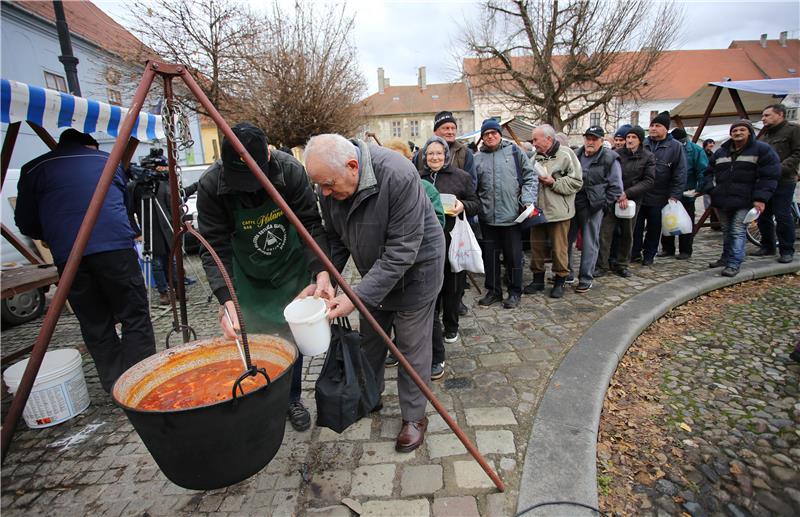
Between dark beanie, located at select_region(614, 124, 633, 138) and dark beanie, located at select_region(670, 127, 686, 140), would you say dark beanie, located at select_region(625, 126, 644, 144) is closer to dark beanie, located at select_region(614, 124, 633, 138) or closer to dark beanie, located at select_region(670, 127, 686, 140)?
dark beanie, located at select_region(614, 124, 633, 138)

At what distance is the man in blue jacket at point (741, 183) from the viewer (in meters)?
5.14

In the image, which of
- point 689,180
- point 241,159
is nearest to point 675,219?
point 689,180

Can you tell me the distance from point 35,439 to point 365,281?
281 centimetres

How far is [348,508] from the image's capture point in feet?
6.90

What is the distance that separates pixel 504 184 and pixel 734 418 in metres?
2.83

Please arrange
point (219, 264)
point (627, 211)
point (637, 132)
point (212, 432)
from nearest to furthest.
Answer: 1. point (212, 432)
2. point (219, 264)
3. point (627, 211)
4. point (637, 132)

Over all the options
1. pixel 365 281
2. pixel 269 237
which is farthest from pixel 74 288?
pixel 365 281

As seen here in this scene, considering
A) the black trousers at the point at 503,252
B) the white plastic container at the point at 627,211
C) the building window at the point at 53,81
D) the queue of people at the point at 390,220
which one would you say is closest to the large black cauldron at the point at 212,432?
the queue of people at the point at 390,220

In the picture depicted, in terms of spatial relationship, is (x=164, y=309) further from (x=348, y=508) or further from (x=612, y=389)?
(x=612, y=389)

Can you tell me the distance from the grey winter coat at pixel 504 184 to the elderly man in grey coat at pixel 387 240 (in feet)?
7.53

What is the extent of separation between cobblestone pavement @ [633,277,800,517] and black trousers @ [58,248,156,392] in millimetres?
3659

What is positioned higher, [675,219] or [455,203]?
[455,203]

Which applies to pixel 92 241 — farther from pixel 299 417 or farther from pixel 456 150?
pixel 456 150

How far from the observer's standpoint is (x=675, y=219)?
5.89 metres
